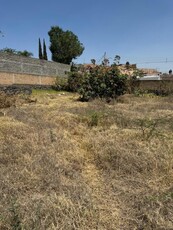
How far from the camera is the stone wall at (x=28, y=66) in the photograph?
53.0 feet

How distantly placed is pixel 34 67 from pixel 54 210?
17177 millimetres

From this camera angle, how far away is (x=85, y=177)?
3588 mm

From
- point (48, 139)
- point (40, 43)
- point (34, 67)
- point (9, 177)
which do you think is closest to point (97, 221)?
point (9, 177)

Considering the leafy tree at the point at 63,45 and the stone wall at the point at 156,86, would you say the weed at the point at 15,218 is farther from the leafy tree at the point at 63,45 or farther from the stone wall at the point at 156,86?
the leafy tree at the point at 63,45

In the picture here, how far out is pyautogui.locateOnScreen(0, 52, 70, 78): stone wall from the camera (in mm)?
16141

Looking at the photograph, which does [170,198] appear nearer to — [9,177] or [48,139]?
[9,177]

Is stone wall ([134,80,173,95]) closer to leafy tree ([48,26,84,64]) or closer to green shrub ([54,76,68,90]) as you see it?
green shrub ([54,76,68,90])

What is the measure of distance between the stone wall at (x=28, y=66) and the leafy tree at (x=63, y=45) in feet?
42.4

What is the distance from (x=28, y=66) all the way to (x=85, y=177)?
1567 centimetres

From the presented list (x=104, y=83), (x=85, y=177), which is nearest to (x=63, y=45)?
(x=104, y=83)

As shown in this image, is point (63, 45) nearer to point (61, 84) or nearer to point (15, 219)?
point (61, 84)

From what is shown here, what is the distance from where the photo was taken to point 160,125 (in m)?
6.19

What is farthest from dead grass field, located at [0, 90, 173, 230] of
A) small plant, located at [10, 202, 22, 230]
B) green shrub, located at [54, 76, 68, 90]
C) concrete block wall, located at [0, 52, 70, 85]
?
green shrub, located at [54, 76, 68, 90]

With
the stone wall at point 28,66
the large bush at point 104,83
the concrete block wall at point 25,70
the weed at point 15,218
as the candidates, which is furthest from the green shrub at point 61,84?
the weed at point 15,218
